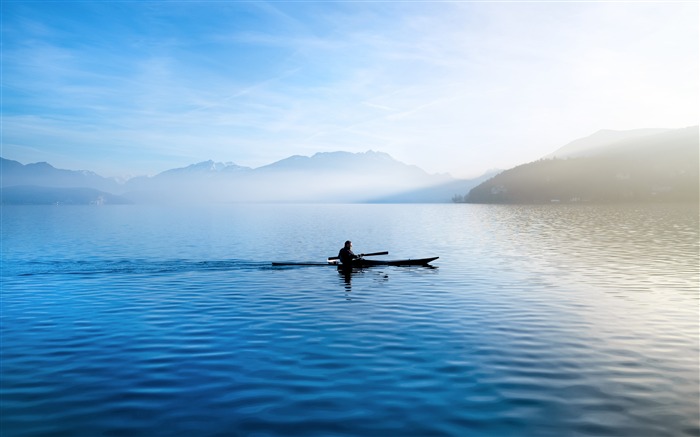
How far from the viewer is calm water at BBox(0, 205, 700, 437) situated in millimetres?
14555

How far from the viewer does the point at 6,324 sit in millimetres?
27750

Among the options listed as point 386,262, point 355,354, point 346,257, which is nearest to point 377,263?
point 386,262

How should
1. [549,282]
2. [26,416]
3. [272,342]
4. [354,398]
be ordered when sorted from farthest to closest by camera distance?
1. [549,282]
2. [272,342]
3. [354,398]
4. [26,416]

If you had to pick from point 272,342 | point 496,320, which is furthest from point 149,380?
point 496,320

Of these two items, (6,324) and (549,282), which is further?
(549,282)

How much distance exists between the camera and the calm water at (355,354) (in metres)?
14.6

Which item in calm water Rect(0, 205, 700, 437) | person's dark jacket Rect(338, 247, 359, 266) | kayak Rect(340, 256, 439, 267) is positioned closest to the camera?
calm water Rect(0, 205, 700, 437)

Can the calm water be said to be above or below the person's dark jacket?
below

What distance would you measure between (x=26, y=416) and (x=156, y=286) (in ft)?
89.4

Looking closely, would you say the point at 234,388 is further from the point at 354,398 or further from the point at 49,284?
the point at 49,284

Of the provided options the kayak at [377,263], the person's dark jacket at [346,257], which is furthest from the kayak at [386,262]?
the person's dark jacket at [346,257]

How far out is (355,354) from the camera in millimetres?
21016

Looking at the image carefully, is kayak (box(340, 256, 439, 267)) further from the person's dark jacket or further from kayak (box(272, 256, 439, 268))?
the person's dark jacket

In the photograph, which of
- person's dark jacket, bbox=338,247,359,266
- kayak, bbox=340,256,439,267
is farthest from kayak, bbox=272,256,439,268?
A: person's dark jacket, bbox=338,247,359,266
